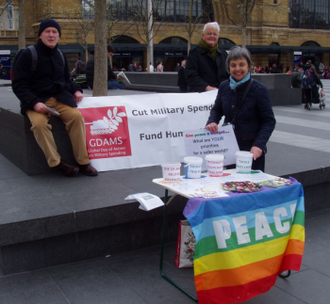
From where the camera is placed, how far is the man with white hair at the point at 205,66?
19.0 ft

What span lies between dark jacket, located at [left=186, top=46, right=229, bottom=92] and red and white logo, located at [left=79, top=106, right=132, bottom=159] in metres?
1.13

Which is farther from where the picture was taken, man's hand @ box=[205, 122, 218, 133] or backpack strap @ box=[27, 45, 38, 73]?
backpack strap @ box=[27, 45, 38, 73]

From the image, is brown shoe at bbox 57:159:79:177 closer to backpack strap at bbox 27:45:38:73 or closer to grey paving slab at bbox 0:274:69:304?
backpack strap at bbox 27:45:38:73

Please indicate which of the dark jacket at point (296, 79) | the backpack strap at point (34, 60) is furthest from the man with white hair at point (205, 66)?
the dark jacket at point (296, 79)

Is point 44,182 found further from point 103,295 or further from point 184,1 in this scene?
point 184,1

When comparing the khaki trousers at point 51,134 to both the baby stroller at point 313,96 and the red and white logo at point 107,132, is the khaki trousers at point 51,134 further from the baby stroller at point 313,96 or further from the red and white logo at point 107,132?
the baby stroller at point 313,96

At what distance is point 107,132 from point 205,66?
1698 mm

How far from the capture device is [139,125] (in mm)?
5691

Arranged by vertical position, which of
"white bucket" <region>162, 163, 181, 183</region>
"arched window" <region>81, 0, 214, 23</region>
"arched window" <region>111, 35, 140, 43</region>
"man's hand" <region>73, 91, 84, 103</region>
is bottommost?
"white bucket" <region>162, 163, 181, 183</region>

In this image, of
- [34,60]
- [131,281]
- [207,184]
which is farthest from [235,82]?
[34,60]

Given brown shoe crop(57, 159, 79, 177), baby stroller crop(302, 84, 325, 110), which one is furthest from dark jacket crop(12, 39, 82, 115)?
baby stroller crop(302, 84, 325, 110)

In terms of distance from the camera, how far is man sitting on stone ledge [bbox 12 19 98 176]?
15.8ft

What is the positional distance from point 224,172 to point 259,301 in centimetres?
111

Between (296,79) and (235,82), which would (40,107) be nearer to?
(235,82)
